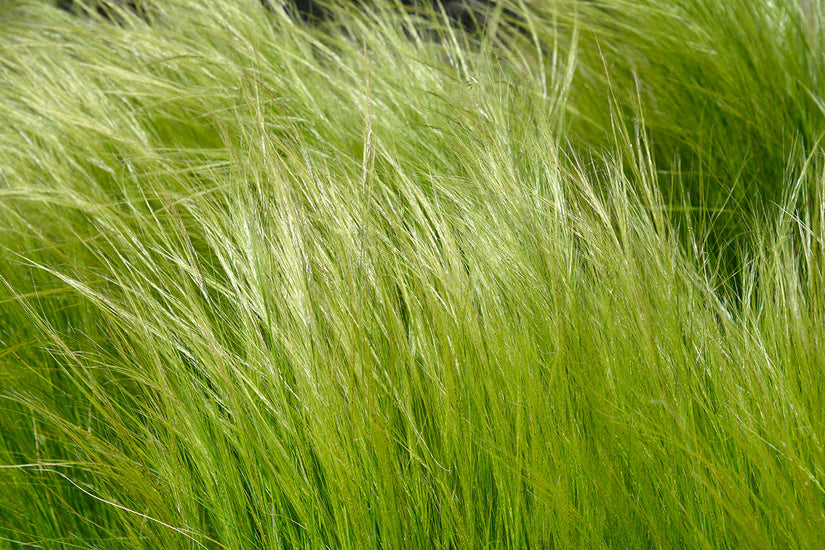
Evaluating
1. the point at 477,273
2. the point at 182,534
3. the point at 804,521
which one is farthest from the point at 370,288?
the point at 804,521

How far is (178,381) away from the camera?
92 centimetres

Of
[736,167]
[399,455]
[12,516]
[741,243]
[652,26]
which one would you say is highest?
[652,26]

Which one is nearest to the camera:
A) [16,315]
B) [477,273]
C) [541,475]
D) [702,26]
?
[541,475]

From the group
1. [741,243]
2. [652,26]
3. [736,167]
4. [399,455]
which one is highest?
[652,26]

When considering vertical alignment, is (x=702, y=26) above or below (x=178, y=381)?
above

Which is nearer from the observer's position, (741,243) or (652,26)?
(741,243)

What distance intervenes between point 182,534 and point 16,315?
53 centimetres

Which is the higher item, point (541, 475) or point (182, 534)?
point (541, 475)

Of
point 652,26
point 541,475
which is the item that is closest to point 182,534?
point 541,475

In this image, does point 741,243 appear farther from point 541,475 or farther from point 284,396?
point 284,396

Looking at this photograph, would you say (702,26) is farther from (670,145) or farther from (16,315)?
(16,315)

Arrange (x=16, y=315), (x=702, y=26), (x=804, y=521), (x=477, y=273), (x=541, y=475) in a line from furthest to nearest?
1. (x=702, y=26)
2. (x=16, y=315)
3. (x=477, y=273)
4. (x=541, y=475)
5. (x=804, y=521)

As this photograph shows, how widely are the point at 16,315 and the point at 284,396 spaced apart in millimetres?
589

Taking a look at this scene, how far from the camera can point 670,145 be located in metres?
1.48
